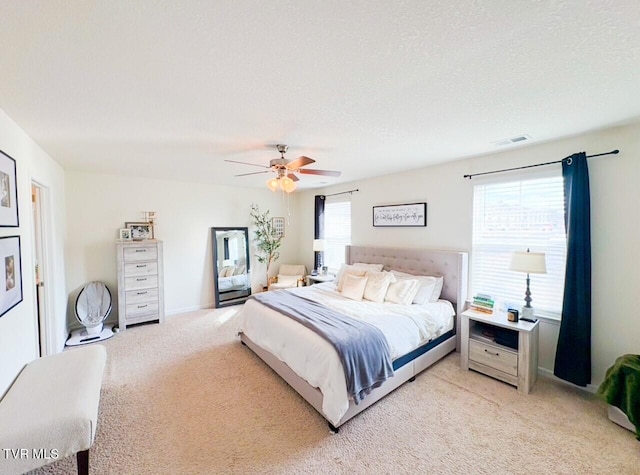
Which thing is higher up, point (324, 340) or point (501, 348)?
point (324, 340)

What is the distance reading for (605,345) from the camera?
2475 mm

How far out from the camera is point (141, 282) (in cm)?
422

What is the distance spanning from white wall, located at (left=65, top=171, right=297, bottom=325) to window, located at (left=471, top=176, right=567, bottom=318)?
4.08 meters

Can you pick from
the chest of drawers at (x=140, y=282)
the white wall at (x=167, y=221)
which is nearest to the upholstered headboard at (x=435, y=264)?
the white wall at (x=167, y=221)

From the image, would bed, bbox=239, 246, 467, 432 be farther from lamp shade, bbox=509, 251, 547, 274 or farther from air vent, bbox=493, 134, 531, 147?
air vent, bbox=493, 134, 531, 147

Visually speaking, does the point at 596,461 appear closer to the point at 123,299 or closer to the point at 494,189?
the point at 494,189

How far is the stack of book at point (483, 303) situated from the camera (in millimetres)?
2982

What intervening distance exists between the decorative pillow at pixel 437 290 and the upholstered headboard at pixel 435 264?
7 cm

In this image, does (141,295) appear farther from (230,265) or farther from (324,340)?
(324,340)

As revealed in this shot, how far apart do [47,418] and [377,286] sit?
10.0ft

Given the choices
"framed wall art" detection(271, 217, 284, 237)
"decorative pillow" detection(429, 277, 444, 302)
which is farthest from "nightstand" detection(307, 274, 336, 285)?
"decorative pillow" detection(429, 277, 444, 302)

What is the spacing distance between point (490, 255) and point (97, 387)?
3.97 metres

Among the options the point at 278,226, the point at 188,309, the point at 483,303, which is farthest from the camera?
the point at 278,226

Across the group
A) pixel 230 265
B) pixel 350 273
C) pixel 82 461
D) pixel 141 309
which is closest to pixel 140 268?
pixel 141 309
